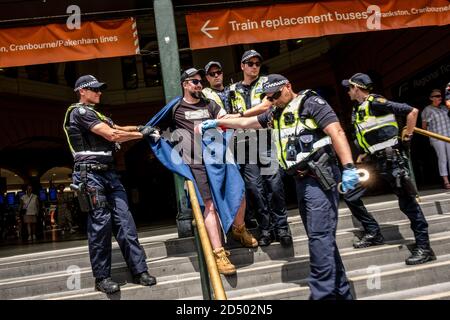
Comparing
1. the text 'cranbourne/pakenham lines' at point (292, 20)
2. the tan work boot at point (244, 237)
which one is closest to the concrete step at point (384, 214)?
the tan work boot at point (244, 237)

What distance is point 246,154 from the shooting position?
4488mm

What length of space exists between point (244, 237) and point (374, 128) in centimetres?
190

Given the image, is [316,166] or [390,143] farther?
[390,143]

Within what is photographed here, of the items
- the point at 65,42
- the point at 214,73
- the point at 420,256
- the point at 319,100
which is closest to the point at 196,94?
the point at 214,73

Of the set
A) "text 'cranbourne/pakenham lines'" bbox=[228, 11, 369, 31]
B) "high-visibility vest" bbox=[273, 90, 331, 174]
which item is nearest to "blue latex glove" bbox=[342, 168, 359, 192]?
"high-visibility vest" bbox=[273, 90, 331, 174]

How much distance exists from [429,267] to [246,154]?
2.19m

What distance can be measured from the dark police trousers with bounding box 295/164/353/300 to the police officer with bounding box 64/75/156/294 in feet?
5.62

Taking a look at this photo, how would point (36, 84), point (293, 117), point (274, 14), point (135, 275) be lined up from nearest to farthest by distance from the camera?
point (293, 117), point (135, 275), point (274, 14), point (36, 84)

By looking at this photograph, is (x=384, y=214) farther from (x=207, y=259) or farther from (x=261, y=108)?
(x=207, y=259)

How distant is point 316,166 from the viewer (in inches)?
120

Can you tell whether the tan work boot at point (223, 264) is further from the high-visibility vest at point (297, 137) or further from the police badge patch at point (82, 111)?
the police badge patch at point (82, 111)

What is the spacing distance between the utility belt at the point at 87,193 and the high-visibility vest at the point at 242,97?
1757 millimetres
